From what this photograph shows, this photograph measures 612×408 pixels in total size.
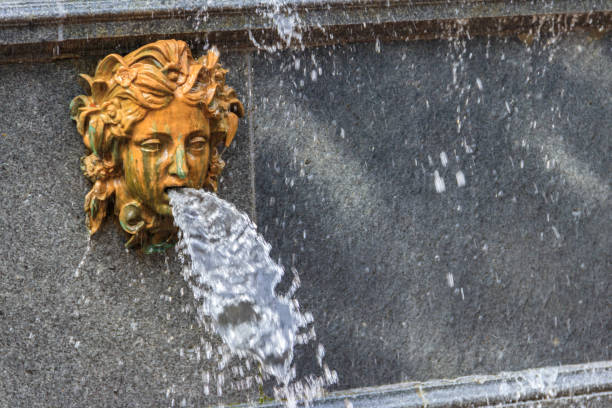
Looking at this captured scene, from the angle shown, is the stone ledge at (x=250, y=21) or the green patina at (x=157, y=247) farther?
the green patina at (x=157, y=247)

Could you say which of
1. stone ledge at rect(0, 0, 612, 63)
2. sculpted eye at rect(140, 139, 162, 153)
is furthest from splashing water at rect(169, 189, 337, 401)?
stone ledge at rect(0, 0, 612, 63)

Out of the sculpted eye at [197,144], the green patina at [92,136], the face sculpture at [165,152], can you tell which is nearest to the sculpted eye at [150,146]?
the face sculpture at [165,152]

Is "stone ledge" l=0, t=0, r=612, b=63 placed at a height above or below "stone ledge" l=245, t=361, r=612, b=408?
above

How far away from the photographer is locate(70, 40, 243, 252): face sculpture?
3160 mm

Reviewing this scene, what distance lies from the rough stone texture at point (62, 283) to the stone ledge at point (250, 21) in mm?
113

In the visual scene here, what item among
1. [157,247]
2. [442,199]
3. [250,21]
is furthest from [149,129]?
[442,199]

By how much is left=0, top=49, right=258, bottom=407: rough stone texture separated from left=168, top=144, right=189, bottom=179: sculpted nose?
498 millimetres

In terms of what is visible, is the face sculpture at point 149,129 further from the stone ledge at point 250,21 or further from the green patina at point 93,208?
the stone ledge at point 250,21

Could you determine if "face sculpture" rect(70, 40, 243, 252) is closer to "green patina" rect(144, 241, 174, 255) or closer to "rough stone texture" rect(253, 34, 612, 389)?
"green patina" rect(144, 241, 174, 255)

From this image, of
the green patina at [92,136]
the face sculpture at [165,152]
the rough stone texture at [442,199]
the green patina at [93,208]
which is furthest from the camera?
the rough stone texture at [442,199]

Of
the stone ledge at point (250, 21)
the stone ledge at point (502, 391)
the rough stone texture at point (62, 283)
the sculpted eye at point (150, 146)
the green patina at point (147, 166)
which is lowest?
the stone ledge at point (502, 391)

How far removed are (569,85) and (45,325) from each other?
9.19 feet

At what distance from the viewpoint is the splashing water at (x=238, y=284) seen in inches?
135

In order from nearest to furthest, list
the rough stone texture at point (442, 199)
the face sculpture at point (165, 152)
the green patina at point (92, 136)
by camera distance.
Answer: the face sculpture at point (165, 152)
the green patina at point (92, 136)
the rough stone texture at point (442, 199)
